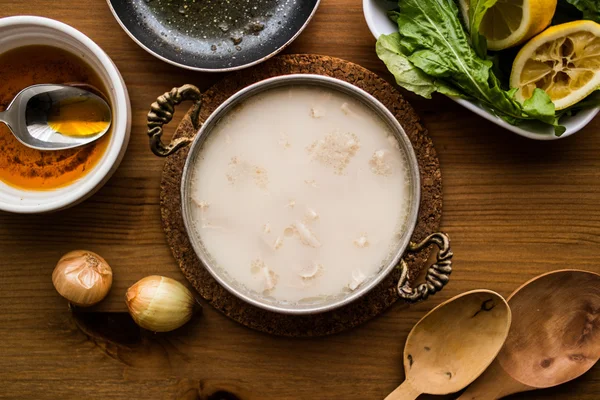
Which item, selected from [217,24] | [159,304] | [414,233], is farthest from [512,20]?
[159,304]

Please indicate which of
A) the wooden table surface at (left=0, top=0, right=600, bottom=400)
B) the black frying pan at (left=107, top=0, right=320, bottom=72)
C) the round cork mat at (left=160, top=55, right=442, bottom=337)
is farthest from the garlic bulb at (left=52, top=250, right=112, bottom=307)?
the black frying pan at (left=107, top=0, right=320, bottom=72)

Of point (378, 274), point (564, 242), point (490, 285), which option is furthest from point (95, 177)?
point (564, 242)

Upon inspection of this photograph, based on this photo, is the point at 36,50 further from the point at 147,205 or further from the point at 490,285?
the point at 490,285

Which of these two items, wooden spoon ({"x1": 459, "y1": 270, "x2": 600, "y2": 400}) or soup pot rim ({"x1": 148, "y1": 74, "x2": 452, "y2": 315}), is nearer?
soup pot rim ({"x1": 148, "y1": 74, "x2": 452, "y2": 315})

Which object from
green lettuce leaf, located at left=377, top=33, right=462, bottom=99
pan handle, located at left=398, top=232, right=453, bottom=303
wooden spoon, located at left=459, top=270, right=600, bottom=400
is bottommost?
wooden spoon, located at left=459, top=270, right=600, bottom=400

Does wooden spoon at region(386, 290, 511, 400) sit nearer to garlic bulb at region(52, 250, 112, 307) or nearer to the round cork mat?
the round cork mat
